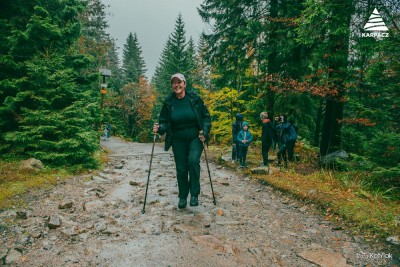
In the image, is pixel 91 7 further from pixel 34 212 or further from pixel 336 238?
pixel 336 238

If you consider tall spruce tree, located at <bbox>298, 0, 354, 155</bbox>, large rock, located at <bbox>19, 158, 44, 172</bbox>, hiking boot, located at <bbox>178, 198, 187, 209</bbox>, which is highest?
tall spruce tree, located at <bbox>298, 0, 354, 155</bbox>

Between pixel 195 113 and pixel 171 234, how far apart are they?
7.26ft

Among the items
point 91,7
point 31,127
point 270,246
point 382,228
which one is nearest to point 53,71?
point 31,127

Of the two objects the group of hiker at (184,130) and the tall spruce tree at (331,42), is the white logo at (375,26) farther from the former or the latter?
the group of hiker at (184,130)

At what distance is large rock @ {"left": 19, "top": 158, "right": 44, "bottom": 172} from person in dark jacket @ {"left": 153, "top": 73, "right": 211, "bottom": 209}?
4.18m

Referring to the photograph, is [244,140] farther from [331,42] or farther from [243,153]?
[331,42]

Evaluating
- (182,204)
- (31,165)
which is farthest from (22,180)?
(182,204)

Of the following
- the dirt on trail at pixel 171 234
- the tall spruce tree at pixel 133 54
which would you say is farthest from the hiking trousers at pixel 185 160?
the tall spruce tree at pixel 133 54

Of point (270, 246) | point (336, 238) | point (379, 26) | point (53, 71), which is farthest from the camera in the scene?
point (53, 71)

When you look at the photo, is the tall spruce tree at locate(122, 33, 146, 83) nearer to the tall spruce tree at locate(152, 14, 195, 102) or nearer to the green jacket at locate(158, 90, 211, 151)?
the tall spruce tree at locate(152, 14, 195, 102)

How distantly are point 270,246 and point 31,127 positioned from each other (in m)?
7.47

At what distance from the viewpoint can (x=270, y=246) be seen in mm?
3801

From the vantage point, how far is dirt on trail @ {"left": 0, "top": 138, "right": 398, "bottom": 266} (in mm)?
3365

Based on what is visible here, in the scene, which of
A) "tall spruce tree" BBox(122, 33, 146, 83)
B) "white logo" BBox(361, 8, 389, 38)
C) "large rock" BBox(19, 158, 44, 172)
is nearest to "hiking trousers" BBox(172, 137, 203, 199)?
"large rock" BBox(19, 158, 44, 172)
